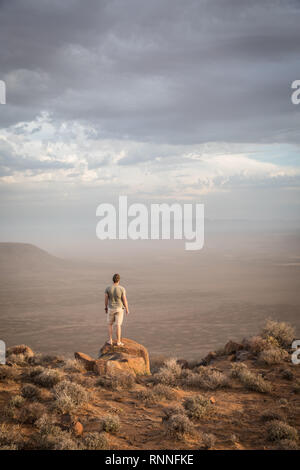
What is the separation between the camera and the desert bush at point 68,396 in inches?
254

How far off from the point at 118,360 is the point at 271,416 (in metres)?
4.81

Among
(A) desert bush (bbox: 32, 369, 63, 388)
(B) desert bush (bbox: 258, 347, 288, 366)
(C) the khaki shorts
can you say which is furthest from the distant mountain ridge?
(A) desert bush (bbox: 32, 369, 63, 388)

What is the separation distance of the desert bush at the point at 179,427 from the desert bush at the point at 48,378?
326cm

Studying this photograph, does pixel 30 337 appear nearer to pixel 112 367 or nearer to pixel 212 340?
pixel 212 340

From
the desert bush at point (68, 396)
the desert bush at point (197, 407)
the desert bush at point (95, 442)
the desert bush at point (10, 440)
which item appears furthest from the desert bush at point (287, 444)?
the desert bush at point (10, 440)

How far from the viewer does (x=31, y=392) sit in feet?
23.6

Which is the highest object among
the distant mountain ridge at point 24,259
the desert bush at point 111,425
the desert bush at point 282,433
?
the desert bush at point 111,425

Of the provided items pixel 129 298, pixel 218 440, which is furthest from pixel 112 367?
pixel 129 298

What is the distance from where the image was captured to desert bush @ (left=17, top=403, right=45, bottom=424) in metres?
6.04

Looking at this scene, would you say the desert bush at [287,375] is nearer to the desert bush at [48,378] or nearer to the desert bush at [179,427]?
the desert bush at [179,427]

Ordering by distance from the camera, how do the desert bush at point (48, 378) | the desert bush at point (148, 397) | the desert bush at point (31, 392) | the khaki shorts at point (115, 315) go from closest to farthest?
the desert bush at point (31, 392)
the desert bush at point (148, 397)
the desert bush at point (48, 378)
the khaki shorts at point (115, 315)

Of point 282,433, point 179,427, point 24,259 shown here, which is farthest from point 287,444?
point 24,259

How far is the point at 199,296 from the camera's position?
63469 mm

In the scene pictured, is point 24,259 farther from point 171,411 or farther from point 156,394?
point 171,411
